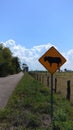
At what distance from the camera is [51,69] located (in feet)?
41.5

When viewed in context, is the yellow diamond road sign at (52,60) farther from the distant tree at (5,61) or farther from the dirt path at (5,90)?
the distant tree at (5,61)

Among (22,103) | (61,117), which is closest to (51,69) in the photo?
(61,117)

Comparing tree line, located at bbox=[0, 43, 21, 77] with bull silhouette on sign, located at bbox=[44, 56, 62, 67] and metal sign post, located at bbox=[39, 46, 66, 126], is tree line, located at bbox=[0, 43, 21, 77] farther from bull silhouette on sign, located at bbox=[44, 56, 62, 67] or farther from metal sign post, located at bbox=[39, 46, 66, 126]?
bull silhouette on sign, located at bbox=[44, 56, 62, 67]

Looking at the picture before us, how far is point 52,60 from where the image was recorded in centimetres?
1248

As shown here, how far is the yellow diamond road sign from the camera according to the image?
1254cm

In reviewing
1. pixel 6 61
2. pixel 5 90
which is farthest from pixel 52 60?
pixel 6 61

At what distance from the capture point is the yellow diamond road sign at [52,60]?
12.5m

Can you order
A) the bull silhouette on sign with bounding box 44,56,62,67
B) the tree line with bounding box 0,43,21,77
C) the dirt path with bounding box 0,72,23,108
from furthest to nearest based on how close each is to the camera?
the tree line with bounding box 0,43,21,77
the dirt path with bounding box 0,72,23,108
the bull silhouette on sign with bounding box 44,56,62,67

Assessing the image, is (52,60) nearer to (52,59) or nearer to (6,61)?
(52,59)

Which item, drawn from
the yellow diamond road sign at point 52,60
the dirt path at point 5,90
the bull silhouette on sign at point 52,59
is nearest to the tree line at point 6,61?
the dirt path at point 5,90

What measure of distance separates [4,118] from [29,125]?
163 centimetres

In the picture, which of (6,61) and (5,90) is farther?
(6,61)

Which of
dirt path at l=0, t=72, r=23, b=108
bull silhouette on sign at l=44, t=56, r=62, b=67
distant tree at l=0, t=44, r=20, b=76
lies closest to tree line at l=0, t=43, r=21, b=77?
distant tree at l=0, t=44, r=20, b=76

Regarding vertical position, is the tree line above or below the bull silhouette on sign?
above
